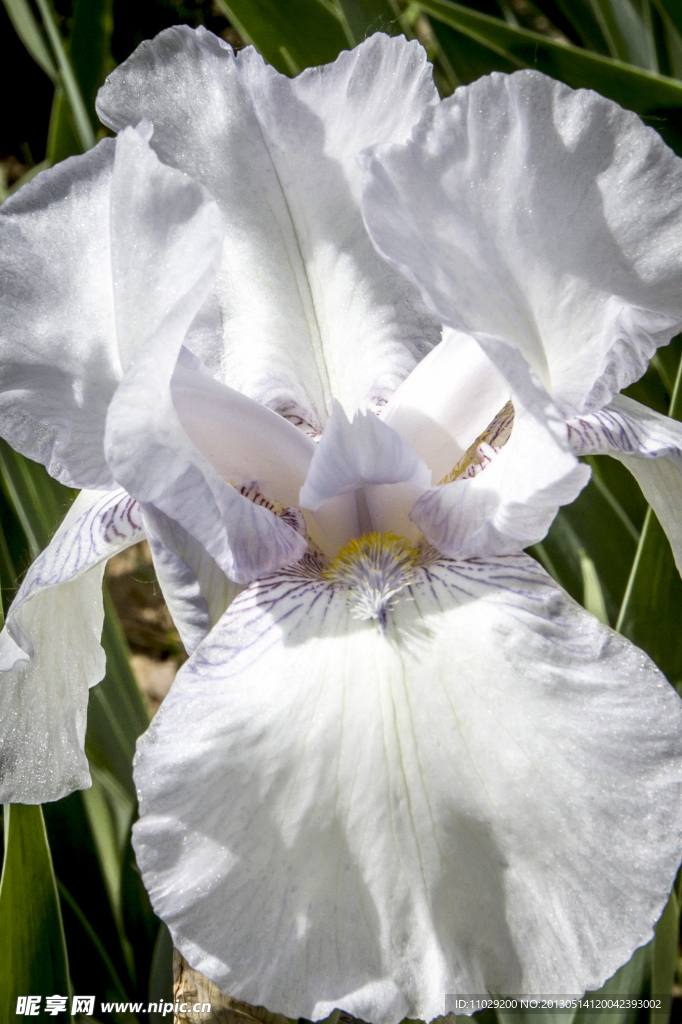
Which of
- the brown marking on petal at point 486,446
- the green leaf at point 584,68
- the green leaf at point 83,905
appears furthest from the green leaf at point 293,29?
the green leaf at point 83,905

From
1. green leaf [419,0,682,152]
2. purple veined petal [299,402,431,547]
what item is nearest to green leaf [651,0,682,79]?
green leaf [419,0,682,152]

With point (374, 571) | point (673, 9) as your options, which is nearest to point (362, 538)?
point (374, 571)

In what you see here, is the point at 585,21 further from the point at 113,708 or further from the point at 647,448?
the point at 113,708

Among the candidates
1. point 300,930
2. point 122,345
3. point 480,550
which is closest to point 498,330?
point 480,550

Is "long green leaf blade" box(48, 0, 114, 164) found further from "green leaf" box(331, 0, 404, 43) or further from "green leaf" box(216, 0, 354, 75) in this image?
"green leaf" box(331, 0, 404, 43)

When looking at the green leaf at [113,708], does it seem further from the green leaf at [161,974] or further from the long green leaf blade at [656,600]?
the long green leaf blade at [656,600]
